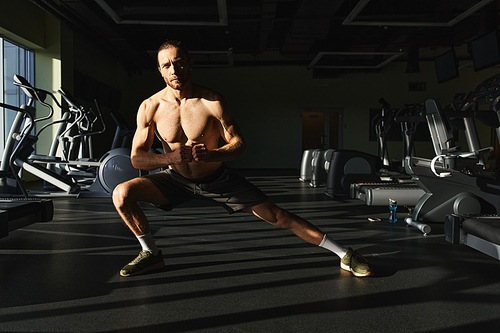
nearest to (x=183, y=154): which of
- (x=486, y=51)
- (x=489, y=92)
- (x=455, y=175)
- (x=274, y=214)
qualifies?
(x=274, y=214)

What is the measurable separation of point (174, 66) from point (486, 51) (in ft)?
14.8

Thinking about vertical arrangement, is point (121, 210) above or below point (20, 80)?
below

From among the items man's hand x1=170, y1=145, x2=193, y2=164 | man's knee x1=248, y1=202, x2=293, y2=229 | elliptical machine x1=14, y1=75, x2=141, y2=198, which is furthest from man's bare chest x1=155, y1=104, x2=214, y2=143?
elliptical machine x1=14, y1=75, x2=141, y2=198

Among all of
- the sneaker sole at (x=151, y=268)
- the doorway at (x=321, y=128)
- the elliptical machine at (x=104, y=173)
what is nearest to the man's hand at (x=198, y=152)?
the sneaker sole at (x=151, y=268)

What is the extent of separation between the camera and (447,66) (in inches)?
242

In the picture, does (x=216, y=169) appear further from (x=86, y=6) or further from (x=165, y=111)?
(x=86, y=6)

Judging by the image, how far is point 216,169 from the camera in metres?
2.29

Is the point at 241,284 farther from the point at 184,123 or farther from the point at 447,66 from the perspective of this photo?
the point at 447,66

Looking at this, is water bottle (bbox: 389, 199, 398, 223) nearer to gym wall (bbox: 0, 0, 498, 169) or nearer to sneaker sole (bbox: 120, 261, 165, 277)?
sneaker sole (bbox: 120, 261, 165, 277)

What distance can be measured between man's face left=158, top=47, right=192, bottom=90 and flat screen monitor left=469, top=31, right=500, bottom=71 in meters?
4.26

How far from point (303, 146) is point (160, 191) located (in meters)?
11.2

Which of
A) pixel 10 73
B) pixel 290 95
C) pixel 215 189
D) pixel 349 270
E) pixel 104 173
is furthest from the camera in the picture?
pixel 290 95

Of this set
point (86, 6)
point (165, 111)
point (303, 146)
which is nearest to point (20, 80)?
point (86, 6)

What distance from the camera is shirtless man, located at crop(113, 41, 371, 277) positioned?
2.17 m
